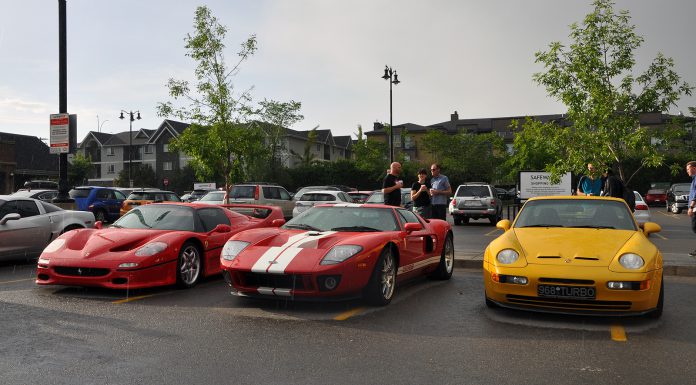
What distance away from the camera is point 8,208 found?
403 inches

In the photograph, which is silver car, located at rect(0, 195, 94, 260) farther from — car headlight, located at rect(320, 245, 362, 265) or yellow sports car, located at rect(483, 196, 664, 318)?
yellow sports car, located at rect(483, 196, 664, 318)

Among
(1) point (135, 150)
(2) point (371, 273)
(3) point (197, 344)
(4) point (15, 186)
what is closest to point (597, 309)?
(2) point (371, 273)

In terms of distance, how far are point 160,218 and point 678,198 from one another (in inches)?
1158

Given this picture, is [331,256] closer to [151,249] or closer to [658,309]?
[151,249]

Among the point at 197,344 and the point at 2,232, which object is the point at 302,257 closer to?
the point at 197,344

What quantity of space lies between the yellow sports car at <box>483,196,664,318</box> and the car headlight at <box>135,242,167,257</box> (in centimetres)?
409

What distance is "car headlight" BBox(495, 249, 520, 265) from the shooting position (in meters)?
6.00

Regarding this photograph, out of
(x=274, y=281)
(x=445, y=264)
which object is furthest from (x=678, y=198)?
(x=274, y=281)

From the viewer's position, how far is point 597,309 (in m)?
5.61

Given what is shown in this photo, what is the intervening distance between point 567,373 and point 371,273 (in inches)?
104

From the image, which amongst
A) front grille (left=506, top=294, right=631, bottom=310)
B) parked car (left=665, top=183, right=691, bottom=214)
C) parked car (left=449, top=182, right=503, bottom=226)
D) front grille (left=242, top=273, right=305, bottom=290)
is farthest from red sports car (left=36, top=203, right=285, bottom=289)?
parked car (left=665, top=183, right=691, bottom=214)

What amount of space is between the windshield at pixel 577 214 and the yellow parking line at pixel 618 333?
4.79 ft

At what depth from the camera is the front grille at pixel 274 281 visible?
20.1 feet

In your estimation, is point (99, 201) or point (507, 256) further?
point (99, 201)
